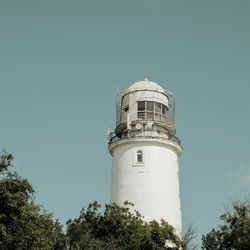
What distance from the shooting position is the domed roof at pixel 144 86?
3884 centimetres

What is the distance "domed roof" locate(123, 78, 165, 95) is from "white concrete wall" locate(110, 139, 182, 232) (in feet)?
18.3

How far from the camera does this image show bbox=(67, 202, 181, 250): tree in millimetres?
27272

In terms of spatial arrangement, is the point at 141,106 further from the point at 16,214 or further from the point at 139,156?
the point at 16,214

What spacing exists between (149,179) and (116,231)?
664 centimetres

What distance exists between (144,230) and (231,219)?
22.1 ft

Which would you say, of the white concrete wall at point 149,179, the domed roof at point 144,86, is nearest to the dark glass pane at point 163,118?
the white concrete wall at point 149,179

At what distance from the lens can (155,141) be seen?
118 ft

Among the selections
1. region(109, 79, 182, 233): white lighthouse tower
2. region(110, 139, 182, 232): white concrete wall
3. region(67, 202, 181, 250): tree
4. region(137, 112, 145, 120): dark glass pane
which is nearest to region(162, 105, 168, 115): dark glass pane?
region(109, 79, 182, 233): white lighthouse tower

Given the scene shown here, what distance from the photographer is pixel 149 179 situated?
34.5 meters

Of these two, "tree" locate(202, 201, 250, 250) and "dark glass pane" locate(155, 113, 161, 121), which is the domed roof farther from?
"tree" locate(202, 201, 250, 250)

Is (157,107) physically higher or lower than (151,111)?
higher

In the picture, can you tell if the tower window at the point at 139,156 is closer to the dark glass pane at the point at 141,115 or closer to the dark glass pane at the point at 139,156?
the dark glass pane at the point at 139,156

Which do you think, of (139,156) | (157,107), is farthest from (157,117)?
(139,156)

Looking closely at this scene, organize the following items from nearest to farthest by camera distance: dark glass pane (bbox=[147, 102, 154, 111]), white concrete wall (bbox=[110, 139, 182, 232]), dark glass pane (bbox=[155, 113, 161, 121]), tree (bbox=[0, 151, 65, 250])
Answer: tree (bbox=[0, 151, 65, 250]) < white concrete wall (bbox=[110, 139, 182, 232]) < dark glass pane (bbox=[155, 113, 161, 121]) < dark glass pane (bbox=[147, 102, 154, 111])
